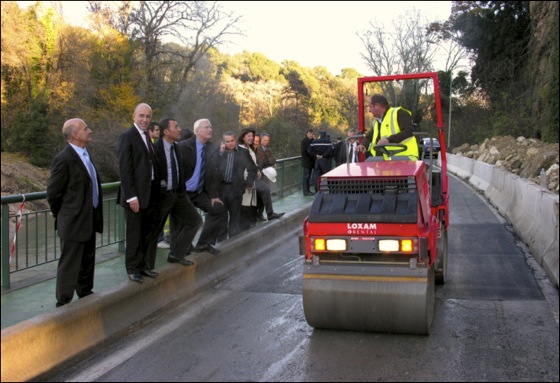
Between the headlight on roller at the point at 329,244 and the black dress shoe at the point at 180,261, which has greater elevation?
the headlight on roller at the point at 329,244

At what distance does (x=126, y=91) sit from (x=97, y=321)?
99.0ft

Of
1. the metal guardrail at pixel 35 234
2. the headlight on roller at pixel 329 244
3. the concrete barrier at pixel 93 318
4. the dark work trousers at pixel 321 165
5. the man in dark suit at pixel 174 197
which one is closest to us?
the concrete barrier at pixel 93 318

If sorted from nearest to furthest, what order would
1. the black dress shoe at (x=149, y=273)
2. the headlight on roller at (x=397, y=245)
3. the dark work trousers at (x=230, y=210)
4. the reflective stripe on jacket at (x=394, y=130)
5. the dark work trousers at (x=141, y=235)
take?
the headlight on roller at (x=397, y=245) → the dark work trousers at (x=141, y=235) → the black dress shoe at (x=149, y=273) → the reflective stripe on jacket at (x=394, y=130) → the dark work trousers at (x=230, y=210)

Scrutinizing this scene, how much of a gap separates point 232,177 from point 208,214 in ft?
3.27

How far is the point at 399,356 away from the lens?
4.54 meters

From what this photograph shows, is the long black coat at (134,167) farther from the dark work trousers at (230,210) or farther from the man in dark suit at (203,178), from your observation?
the dark work trousers at (230,210)

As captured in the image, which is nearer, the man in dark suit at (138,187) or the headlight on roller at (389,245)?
the headlight on roller at (389,245)

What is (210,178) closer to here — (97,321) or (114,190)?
(114,190)

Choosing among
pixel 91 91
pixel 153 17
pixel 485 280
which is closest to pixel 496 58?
pixel 153 17

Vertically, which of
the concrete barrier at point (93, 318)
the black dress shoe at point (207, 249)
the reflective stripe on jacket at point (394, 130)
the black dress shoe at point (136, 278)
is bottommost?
the concrete barrier at point (93, 318)

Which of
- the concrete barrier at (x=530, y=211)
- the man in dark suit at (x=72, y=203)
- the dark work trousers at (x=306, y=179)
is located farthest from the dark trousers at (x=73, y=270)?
the dark work trousers at (x=306, y=179)

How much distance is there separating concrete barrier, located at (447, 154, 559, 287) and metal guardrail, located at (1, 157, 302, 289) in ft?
19.6

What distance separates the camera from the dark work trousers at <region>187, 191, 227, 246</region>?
7.34 meters

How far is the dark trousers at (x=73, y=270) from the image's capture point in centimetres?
496
